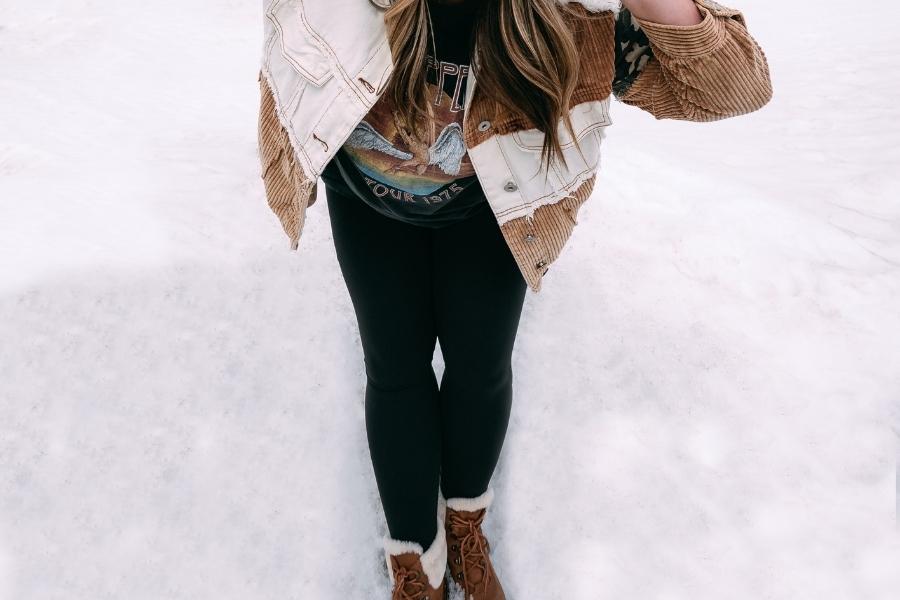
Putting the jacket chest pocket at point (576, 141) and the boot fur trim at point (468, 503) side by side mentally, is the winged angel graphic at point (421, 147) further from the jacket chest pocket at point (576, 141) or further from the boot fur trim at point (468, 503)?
the boot fur trim at point (468, 503)

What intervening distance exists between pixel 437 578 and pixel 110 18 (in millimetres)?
3711

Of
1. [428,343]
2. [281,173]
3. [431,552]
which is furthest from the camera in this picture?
[431,552]

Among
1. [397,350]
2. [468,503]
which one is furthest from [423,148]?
[468,503]

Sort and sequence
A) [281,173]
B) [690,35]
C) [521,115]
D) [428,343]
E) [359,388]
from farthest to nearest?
[359,388]
[428,343]
[281,173]
[521,115]
[690,35]

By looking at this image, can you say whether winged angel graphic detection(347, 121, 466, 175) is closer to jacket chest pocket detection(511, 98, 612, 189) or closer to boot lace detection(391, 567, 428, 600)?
jacket chest pocket detection(511, 98, 612, 189)

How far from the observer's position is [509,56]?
3.09 feet

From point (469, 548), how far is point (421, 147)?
1034 millimetres

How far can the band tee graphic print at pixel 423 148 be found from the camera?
102cm

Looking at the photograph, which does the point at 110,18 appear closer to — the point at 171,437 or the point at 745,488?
the point at 171,437

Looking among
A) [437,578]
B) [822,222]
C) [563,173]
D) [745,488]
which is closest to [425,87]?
[563,173]

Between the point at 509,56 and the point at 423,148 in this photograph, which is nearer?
the point at 509,56

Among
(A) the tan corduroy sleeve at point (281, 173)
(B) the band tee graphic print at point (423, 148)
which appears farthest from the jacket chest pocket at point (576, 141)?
(A) the tan corduroy sleeve at point (281, 173)

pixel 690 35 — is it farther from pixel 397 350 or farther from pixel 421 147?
pixel 397 350

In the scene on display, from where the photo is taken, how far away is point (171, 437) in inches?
70.7
